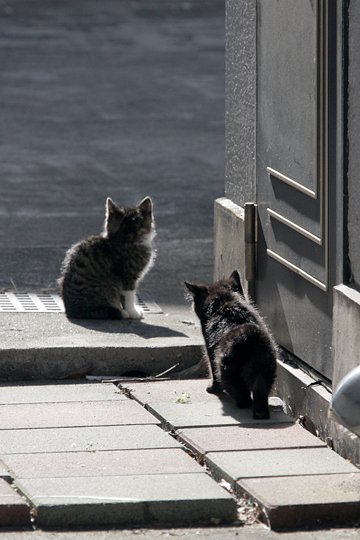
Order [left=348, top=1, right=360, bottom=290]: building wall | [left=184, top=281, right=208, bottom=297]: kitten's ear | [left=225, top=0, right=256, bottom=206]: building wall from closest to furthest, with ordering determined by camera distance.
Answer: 1. [left=348, top=1, right=360, bottom=290]: building wall
2. [left=184, top=281, right=208, bottom=297]: kitten's ear
3. [left=225, top=0, right=256, bottom=206]: building wall

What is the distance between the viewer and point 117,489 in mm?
5281

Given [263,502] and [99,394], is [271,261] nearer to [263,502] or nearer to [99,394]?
[99,394]

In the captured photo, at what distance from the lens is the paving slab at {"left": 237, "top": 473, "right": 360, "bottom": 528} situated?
202 inches

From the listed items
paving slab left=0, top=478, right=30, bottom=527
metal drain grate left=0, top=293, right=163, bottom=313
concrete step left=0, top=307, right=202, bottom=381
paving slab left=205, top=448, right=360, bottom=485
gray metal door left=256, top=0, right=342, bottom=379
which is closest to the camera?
paving slab left=0, top=478, right=30, bottom=527

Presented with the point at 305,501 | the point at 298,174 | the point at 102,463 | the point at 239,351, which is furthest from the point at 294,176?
the point at 305,501

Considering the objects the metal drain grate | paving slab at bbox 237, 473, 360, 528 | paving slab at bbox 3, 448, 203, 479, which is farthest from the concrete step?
paving slab at bbox 237, 473, 360, 528

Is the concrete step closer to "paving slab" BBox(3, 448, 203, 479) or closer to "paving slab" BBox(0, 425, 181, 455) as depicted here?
"paving slab" BBox(0, 425, 181, 455)

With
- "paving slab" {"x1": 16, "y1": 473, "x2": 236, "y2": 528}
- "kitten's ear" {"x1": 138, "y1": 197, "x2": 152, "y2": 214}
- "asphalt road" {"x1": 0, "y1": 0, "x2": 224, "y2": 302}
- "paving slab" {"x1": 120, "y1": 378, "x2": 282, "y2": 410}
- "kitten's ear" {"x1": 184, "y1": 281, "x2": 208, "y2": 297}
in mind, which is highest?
"kitten's ear" {"x1": 138, "y1": 197, "x2": 152, "y2": 214}

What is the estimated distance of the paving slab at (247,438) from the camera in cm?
588

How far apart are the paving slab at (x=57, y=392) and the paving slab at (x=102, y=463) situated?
95 cm

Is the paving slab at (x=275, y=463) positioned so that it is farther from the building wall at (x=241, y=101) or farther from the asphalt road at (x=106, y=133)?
the asphalt road at (x=106, y=133)

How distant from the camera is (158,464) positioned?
5645 mm

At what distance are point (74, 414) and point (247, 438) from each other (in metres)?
0.94

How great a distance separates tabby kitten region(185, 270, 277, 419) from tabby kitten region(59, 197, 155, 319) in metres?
1.47
